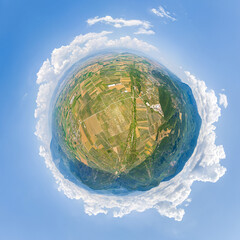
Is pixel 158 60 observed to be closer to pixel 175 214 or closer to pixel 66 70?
pixel 66 70

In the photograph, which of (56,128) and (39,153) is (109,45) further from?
(39,153)

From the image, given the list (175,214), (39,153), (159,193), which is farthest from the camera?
(159,193)

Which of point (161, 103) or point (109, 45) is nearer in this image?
point (161, 103)

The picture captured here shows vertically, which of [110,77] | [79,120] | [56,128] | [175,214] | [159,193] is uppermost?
[110,77]

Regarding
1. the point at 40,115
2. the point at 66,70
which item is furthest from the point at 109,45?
the point at 40,115

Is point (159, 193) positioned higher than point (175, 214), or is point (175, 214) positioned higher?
point (159, 193)

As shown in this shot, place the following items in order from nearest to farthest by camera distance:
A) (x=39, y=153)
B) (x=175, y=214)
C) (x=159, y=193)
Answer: (x=175, y=214) → (x=39, y=153) → (x=159, y=193)

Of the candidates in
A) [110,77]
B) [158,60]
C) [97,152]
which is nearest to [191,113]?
[158,60]
